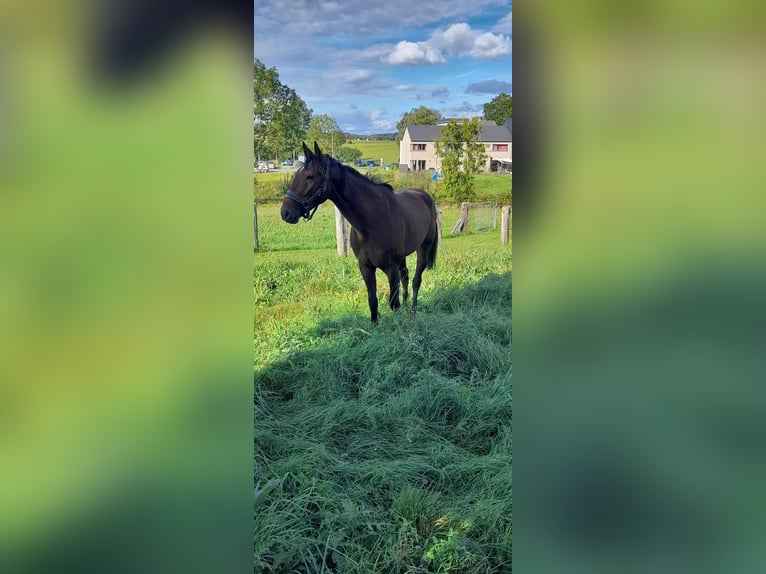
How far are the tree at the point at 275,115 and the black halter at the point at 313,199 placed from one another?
0.80ft

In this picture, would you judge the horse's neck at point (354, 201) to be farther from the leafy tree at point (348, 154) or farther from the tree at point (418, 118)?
the tree at point (418, 118)

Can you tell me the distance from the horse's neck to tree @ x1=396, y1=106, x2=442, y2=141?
0.52 metres

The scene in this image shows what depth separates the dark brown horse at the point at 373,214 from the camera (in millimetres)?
3348

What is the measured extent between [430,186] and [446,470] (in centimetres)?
186

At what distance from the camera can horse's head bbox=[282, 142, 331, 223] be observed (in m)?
3.31

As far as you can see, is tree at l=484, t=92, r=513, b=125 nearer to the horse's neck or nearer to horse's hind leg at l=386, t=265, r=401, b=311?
the horse's neck

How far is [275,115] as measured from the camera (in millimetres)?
3174

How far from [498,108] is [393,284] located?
56.8 inches
